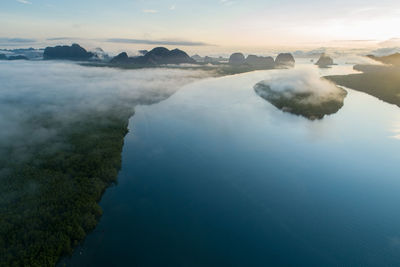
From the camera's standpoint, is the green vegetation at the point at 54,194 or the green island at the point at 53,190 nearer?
the green vegetation at the point at 54,194

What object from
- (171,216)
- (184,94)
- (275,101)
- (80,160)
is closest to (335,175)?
(171,216)

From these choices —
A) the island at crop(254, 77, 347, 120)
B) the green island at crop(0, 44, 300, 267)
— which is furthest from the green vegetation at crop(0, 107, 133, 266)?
the island at crop(254, 77, 347, 120)

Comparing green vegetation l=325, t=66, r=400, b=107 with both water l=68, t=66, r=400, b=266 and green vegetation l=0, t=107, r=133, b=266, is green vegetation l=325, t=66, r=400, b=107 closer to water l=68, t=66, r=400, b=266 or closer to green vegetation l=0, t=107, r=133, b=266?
water l=68, t=66, r=400, b=266

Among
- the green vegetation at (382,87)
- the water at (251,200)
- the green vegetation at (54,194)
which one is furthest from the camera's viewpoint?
the green vegetation at (382,87)

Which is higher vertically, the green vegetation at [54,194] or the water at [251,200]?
the green vegetation at [54,194]

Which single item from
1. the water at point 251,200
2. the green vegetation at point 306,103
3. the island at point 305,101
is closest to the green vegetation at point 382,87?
the island at point 305,101

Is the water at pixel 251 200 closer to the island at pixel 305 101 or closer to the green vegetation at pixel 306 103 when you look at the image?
the green vegetation at pixel 306 103

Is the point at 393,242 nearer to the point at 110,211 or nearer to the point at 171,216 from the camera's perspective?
the point at 171,216
